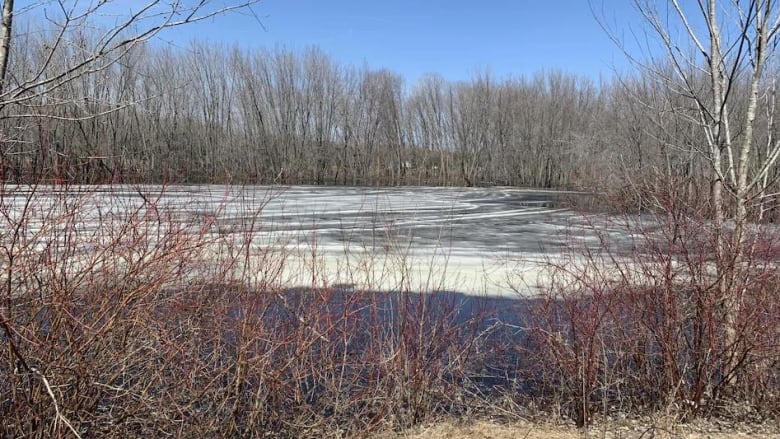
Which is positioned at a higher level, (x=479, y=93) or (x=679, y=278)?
(x=479, y=93)

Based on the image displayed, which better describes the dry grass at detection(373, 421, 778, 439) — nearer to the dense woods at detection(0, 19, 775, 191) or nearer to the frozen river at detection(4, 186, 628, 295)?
the frozen river at detection(4, 186, 628, 295)

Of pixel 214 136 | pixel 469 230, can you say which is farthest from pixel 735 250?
pixel 214 136

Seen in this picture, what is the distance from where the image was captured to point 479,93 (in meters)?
52.2

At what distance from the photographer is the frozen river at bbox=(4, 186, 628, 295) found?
225 inches

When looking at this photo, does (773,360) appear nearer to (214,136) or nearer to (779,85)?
(779,85)

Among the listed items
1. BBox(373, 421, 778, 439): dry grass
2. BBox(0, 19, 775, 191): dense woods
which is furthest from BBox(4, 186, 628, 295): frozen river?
BBox(0, 19, 775, 191): dense woods

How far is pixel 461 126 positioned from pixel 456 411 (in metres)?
48.7

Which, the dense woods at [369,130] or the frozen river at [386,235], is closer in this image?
the frozen river at [386,235]

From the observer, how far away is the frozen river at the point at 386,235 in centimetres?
573

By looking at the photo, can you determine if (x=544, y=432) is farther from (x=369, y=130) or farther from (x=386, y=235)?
(x=369, y=130)

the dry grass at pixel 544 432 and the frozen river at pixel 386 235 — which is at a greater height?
the frozen river at pixel 386 235

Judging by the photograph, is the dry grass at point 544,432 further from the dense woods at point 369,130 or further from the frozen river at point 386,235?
the dense woods at point 369,130

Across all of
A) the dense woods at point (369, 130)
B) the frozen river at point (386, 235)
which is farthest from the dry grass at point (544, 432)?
the dense woods at point (369, 130)

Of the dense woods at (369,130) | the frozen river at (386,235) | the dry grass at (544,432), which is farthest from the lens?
the dense woods at (369,130)
